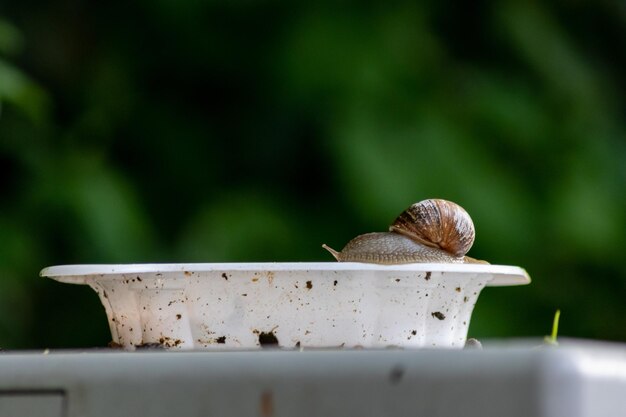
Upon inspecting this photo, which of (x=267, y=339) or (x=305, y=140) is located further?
(x=305, y=140)

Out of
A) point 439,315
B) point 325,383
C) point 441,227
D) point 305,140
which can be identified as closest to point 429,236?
point 441,227

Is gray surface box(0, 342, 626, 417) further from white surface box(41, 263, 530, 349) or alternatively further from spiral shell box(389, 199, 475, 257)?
spiral shell box(389, 199, 475, 257)

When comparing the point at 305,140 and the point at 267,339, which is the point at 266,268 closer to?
the point at 267,339

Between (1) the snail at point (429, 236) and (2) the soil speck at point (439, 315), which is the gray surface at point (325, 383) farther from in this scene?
(1) the snail at point (429, 236)

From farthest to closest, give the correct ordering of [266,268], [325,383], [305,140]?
[305,140], [266,268], [325,383]

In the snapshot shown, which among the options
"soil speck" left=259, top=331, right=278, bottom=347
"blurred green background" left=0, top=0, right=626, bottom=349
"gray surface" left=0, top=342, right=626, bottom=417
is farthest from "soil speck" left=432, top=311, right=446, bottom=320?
"blurred green background" left=0, top=0, right=626, bottom=349
